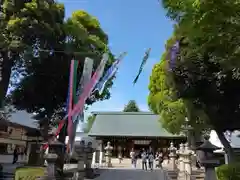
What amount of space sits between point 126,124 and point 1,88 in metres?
21.2

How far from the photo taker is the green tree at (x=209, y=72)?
24.5 ft

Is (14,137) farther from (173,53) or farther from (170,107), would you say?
(173,53)

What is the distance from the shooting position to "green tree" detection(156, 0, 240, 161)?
7.47 metres

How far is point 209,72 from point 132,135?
20.0 m

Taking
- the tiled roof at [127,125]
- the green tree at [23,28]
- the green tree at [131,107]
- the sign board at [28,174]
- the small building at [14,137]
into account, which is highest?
the green tree at [131,107]

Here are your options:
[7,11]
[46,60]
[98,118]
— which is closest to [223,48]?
[7,11]

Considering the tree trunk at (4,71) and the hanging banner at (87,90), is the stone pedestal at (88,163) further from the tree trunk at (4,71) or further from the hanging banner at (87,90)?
the tree trunk at (4,71)

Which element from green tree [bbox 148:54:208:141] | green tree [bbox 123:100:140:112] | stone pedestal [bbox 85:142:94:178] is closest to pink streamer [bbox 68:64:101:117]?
stone pedestal [bbox 85:142:94:178]

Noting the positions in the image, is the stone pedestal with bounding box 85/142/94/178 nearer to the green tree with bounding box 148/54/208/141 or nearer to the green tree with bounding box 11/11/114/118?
the green tree with bounding box 148/54/208/141

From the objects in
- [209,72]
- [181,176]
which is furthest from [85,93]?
[181,176]

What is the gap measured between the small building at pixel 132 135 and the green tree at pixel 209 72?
16.0m

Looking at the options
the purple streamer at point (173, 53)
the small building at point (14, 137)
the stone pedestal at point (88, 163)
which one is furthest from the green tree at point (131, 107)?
the purple streamer at point (173, 53)

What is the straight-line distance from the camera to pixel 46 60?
2073cm

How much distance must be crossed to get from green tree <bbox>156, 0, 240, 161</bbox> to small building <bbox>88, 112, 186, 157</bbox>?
16.0 m
